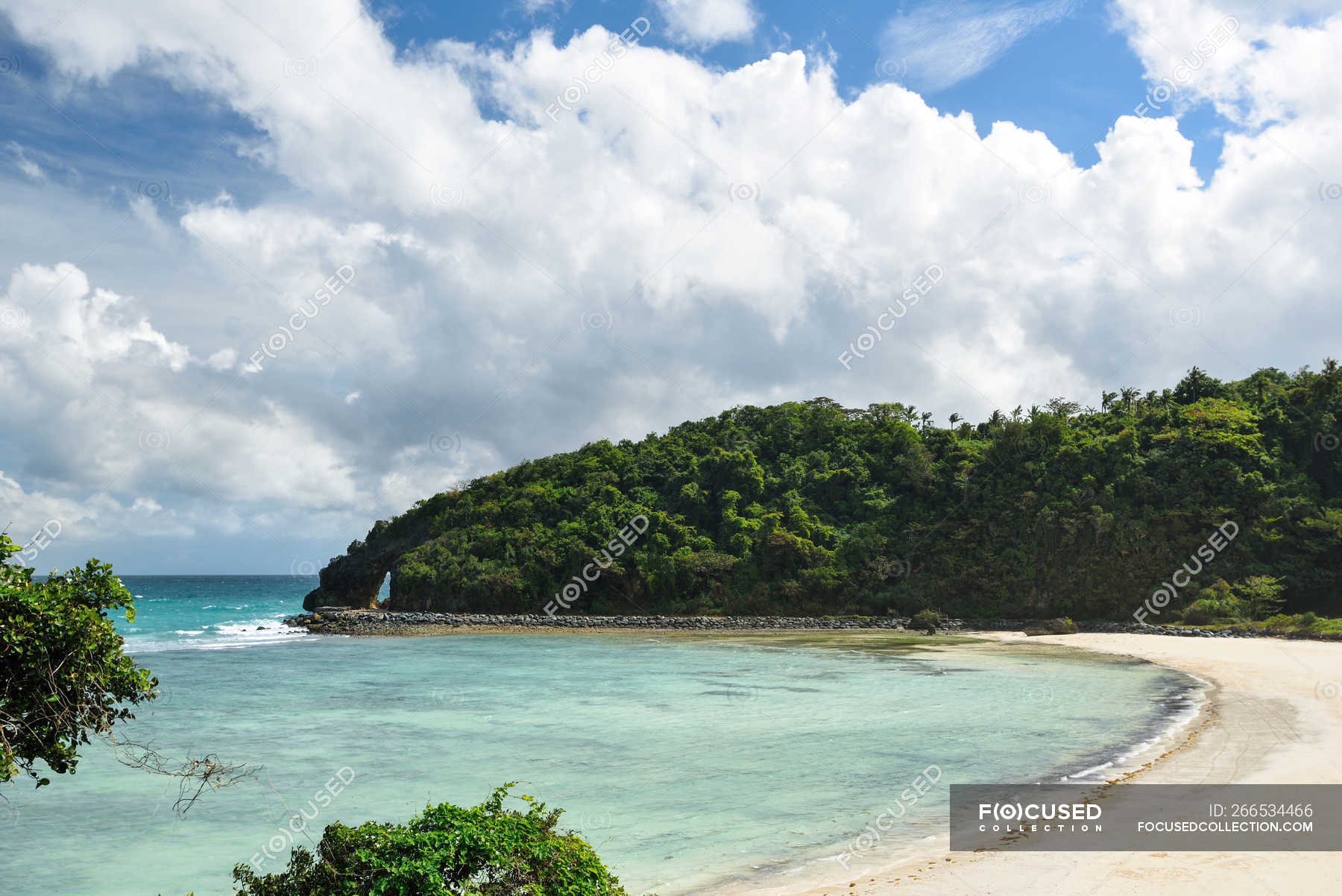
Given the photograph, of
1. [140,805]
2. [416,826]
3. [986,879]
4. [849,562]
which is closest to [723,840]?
[986,879]

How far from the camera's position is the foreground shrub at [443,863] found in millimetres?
4352

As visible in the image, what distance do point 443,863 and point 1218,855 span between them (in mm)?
7373

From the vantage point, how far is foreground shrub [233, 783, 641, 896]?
14.3 ft

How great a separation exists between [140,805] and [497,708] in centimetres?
893

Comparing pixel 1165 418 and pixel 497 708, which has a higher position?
pixel 1165 418

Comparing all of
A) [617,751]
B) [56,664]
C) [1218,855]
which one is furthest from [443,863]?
[617,751]

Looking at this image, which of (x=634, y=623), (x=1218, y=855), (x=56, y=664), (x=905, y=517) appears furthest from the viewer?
(x=905, y=517)

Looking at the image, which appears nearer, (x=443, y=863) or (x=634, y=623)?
(x=443, y=863)

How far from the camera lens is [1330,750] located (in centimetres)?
1149

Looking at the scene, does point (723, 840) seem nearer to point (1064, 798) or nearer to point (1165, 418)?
point (1064, 798)

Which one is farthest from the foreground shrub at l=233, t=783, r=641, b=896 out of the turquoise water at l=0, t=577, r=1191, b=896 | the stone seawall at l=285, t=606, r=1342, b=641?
the stone seawall at l=285, t=606, r=1342, b=641

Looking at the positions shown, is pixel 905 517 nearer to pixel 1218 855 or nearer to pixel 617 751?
pixel 617 751

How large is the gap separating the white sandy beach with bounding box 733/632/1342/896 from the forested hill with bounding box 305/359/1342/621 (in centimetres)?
2468

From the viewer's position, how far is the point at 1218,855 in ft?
24.4
